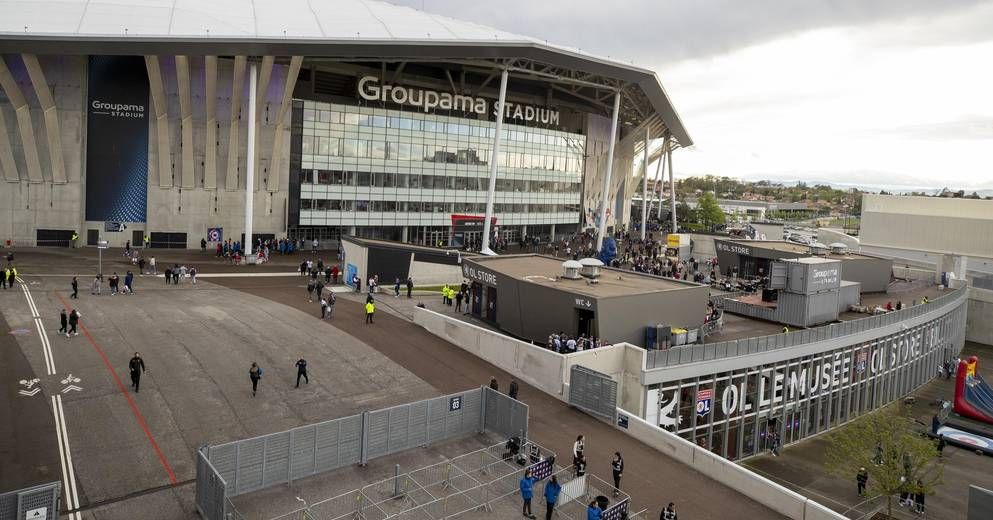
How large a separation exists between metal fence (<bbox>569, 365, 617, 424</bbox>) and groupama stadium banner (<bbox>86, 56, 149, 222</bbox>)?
45441 mm

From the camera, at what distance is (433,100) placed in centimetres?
6781

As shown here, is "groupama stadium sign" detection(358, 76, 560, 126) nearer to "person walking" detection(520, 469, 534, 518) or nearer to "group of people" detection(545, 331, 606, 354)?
"group of people" detection(545, 331, 606, 354)

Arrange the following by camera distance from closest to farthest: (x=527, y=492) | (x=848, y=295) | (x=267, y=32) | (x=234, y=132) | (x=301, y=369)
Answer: (x=527, y=492) → (x=301, y=369) → (x=848, y=295) → (x=267, y=32) → (x=234, y=132)

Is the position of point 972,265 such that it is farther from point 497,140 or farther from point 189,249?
point 189,249

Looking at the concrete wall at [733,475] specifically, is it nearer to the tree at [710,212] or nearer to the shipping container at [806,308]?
the shipping container at [806,308]

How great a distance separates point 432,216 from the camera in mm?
69312

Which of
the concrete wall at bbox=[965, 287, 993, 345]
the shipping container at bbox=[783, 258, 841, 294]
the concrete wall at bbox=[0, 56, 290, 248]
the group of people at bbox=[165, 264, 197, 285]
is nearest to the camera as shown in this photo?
the shipping container at bbox=[783, 258, 841, 294]

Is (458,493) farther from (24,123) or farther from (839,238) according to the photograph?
(839,238)

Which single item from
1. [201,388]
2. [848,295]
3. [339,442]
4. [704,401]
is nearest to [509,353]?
[704,401]

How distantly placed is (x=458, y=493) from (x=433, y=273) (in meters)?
28.4

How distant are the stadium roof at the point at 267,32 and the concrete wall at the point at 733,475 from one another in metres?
39.8

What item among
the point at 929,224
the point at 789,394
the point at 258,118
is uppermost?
the point at 258,118

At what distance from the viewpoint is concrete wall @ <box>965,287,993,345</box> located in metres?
55.9

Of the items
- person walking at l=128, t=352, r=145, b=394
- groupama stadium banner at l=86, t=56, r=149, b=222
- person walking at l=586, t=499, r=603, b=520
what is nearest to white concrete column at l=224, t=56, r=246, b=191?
groupama stadium banner at l=86, t=56, r=149, b=222
